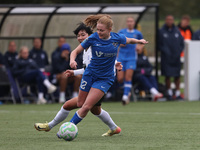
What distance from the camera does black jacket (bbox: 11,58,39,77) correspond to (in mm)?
15891

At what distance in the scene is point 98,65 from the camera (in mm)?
7836

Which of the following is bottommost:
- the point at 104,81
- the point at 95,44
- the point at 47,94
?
the point at 47,94

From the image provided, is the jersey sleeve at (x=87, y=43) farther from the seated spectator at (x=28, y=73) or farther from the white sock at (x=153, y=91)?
the white sock at (x=153, y=91)

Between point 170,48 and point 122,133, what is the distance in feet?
29.1

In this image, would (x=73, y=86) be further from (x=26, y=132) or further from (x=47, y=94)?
(x=26, y=132)

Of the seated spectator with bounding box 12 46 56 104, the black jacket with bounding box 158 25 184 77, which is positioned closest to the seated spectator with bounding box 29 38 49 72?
the seated spectator with bounding box 12 46 56 104

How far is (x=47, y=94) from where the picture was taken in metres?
16.7

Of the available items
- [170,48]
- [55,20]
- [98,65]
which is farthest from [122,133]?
[55,20]

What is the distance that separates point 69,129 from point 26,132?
142 cm

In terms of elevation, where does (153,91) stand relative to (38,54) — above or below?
below

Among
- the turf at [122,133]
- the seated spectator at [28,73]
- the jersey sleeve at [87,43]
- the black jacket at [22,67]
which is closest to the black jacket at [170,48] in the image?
the seated spectator at [28,73]

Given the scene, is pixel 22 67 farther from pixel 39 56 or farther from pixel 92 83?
pixel 92 83

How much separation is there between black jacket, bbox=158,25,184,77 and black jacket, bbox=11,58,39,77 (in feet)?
12.3

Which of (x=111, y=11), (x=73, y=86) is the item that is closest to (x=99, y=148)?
(x=73, y=86)
